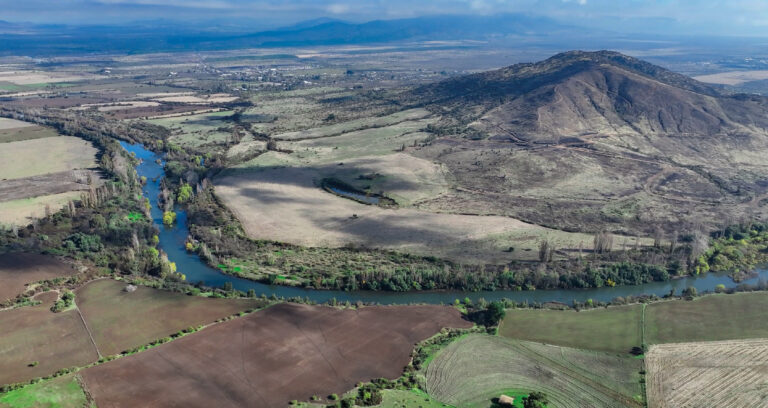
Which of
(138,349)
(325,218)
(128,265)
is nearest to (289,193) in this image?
(325,218)

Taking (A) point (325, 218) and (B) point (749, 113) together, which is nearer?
(A) point (325, 218)

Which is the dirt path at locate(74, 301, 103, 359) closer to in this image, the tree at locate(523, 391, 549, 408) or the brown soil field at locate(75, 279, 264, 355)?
the brown soil field at locate(75, 279, 264, 355)

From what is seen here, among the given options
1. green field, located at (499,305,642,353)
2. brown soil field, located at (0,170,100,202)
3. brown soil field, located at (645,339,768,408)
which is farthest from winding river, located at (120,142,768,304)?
brown soil field, located at (0,170,100,202)

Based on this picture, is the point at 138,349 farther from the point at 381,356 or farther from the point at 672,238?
the point at 672,238

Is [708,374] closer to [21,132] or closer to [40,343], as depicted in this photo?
[40,343]

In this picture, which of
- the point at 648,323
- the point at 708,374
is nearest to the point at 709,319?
the point at 648,323
